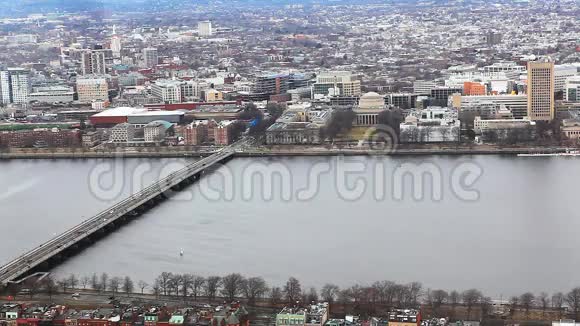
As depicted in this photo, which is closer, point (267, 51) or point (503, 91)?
point (503, 91)

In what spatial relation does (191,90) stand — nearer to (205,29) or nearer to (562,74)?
(562,74)

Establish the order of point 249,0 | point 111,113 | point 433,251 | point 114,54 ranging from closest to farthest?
point 433,251 → point 111,113 → point 114,54 → point 249,0

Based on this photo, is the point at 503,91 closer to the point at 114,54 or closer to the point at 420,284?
the point at 420,284

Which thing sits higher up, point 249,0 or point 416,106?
point 249,0

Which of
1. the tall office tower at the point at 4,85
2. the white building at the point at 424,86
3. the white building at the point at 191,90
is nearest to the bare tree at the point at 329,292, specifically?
the white building at the point at 424,86

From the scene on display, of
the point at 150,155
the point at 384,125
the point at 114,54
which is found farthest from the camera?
the point at 114,54

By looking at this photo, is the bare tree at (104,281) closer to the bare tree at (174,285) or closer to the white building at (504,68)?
the bare tree at (174,285)

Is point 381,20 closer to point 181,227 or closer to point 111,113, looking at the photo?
point 111,113

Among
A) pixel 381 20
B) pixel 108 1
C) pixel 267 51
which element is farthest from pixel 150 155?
pixel 108 1
